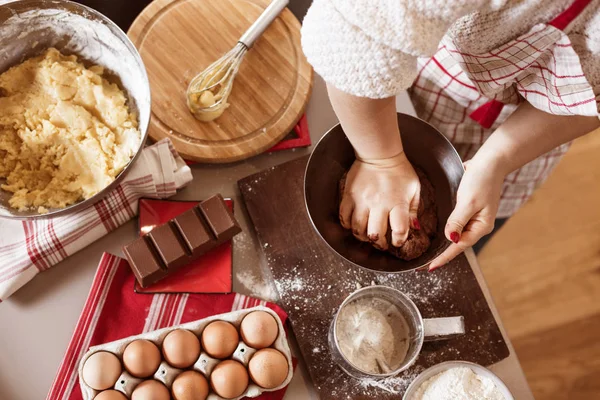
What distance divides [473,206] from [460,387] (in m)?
0.28

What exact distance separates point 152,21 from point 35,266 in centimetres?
49

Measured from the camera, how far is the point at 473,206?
810mm

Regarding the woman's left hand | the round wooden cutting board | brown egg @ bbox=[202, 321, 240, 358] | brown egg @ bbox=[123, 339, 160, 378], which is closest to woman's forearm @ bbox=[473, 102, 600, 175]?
the woman's left hand

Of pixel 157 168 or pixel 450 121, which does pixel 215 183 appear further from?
pixel 450 121

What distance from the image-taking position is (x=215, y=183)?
99 centimetres

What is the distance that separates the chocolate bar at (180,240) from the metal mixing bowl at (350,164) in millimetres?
151

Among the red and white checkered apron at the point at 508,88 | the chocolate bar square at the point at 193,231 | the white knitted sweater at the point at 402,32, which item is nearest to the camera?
the white knitted sweater at the point at 402,32

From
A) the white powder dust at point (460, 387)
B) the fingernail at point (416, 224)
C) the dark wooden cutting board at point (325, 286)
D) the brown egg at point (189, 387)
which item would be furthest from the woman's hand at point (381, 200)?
the brown egg at point (189, 387)

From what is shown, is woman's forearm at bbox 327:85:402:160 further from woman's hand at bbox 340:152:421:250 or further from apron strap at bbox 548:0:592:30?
apron strap at bbox 548:0:592:30

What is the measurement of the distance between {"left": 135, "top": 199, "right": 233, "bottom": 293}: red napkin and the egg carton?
0.27 feet

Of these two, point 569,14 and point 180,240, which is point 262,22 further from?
point 569,14

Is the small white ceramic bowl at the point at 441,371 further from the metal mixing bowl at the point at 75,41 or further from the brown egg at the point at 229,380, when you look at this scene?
the metal mixing bowl at the point at 75,41

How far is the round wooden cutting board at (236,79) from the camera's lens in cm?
97

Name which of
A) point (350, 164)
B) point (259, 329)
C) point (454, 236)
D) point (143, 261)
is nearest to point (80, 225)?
point (143, 261)
